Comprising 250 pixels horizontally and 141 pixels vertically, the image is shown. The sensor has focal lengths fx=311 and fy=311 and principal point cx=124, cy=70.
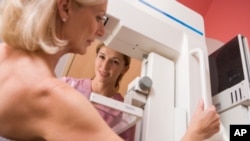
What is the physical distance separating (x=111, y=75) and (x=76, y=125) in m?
0.91

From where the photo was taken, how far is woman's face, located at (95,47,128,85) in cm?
161

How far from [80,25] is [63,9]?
0.07m

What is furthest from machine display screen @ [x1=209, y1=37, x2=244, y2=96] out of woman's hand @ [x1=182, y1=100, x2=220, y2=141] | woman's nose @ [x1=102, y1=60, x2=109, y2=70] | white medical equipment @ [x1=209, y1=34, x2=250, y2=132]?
woman's nose @ [x1=102, y1=60, x2=109, y2=70]

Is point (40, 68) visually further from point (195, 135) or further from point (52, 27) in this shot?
point (195, 135)

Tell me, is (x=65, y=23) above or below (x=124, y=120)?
above

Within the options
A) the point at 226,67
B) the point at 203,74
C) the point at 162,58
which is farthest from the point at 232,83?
the point at 162,58

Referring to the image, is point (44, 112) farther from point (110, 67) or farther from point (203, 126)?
point (110, 67)

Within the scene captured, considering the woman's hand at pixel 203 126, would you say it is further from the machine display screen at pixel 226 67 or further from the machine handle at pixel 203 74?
the machine display screen at pixel 226 67

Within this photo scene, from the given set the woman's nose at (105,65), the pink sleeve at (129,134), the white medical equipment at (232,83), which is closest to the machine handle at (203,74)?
the white medical equipment at (232,83)

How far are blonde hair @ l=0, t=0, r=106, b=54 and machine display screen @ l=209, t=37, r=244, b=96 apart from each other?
88 centimetres

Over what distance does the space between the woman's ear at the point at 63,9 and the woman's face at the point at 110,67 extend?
2.32 feet

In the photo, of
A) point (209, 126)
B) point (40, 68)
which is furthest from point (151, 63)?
point (40, 68)

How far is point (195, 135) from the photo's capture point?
99cm

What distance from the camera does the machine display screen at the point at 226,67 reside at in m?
1.45
